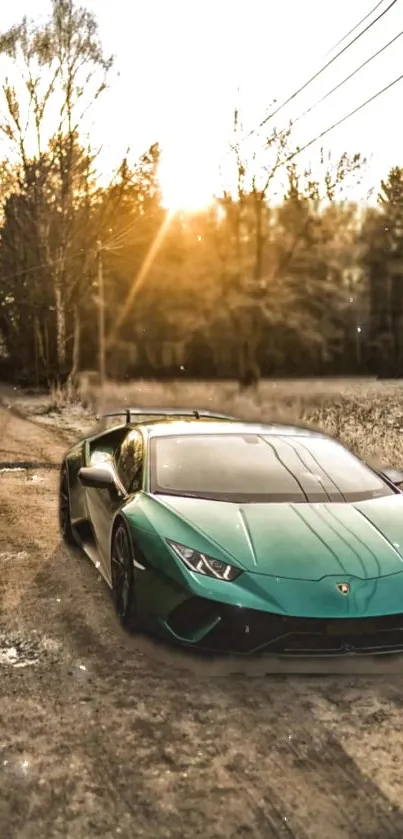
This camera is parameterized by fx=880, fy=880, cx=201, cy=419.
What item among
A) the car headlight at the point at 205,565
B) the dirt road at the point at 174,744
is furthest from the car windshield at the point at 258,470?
the dirt road at the point at 174,744

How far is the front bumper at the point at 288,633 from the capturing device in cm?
423

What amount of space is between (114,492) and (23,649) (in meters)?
1.31

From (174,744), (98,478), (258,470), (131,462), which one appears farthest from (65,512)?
(174,744)

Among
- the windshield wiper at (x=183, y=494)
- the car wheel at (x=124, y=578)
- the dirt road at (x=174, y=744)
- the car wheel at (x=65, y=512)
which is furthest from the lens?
the car wheel at (x=65, y=512)

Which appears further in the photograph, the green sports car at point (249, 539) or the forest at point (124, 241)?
the forest at point (124, 241)

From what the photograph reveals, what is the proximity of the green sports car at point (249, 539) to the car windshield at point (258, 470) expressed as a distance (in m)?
0.01

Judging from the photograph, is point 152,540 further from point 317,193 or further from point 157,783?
point 317,193

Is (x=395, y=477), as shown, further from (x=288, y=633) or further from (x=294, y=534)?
(x=288, y=633)

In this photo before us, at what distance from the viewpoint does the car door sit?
5770 millimetres


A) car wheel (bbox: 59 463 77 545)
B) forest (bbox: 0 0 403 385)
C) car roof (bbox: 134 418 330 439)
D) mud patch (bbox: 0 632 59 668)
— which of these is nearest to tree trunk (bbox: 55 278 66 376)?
forest (bbox: 0 0 403 385)

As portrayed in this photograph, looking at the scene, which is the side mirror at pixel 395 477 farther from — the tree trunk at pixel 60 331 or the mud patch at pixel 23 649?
the tree trunk at pixel 60 331

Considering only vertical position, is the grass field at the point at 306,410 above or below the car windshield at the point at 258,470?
below

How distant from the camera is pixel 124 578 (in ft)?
17.0

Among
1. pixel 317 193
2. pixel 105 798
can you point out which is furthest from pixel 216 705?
pixel 317 193
